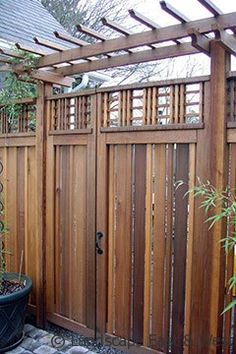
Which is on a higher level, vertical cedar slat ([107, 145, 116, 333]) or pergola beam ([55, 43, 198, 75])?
pergola beam ([55, 43, 198, 75])

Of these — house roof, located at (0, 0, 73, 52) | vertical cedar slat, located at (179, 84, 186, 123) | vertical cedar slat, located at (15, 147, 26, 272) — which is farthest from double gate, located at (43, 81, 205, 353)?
house roof, located at (0, 0, 73, 52)

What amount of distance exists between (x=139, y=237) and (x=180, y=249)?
1.17 feet

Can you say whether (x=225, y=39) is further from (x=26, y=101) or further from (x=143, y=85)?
(x=26, y=101)

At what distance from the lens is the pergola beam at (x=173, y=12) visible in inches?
80.2

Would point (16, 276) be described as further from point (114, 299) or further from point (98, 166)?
point (98, 166)

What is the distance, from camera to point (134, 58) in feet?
9.61

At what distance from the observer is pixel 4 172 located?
3869 millimetres

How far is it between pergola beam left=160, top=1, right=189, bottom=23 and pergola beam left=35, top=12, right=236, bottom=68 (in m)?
0.05

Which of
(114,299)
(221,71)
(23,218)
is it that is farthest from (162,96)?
(23,218)

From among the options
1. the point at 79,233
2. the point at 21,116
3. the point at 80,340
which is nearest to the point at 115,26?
the point at 21,116

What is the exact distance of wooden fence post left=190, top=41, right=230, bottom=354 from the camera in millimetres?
2350

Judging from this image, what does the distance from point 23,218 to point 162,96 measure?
1.92 meters

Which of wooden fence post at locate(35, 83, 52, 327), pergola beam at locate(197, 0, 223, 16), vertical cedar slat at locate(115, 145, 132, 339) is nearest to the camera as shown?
pergola beam at locate(197, 0, 223, 16)

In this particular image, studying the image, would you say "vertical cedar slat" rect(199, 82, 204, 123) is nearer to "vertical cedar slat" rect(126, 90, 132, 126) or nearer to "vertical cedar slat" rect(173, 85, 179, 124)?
"vertical cedar slat" rect(173, 85, 179, 124)
